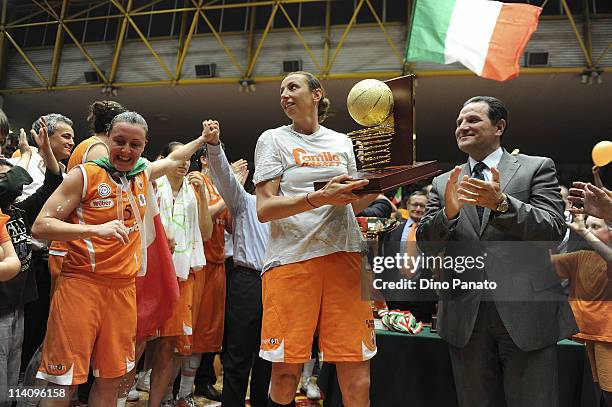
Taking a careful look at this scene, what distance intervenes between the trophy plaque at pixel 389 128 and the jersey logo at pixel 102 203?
3.26 ft

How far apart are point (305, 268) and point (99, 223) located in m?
0.98

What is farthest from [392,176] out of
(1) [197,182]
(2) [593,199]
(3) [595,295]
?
(1) [197,182]

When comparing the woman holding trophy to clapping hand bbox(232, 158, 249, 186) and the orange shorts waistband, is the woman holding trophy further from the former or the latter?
clapping hand bbox(232, 158, 249, 186)

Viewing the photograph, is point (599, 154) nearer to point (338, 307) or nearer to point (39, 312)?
point (338, 307)

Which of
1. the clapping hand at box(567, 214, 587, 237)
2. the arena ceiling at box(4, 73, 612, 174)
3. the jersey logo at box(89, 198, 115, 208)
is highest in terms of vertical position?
the arena ceiling at box(4, 73, 612, 174)

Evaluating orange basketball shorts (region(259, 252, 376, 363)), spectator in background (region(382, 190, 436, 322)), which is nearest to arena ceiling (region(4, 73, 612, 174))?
spectator in background (region(382, 190, 436, 322))

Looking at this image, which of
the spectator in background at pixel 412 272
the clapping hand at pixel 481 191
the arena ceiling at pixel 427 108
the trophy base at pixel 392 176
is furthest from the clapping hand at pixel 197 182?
the arena ceiling at pixel 427 108

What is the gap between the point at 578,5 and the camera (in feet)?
29.2

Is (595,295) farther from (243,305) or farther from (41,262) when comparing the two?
(41,262)

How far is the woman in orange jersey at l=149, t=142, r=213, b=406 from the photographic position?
3426 mm

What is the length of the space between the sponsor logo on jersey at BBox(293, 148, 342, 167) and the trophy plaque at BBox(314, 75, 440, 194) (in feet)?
0.47

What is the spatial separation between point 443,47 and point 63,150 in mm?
3340

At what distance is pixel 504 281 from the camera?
2318 mm

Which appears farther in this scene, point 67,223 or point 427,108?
point 427,108
